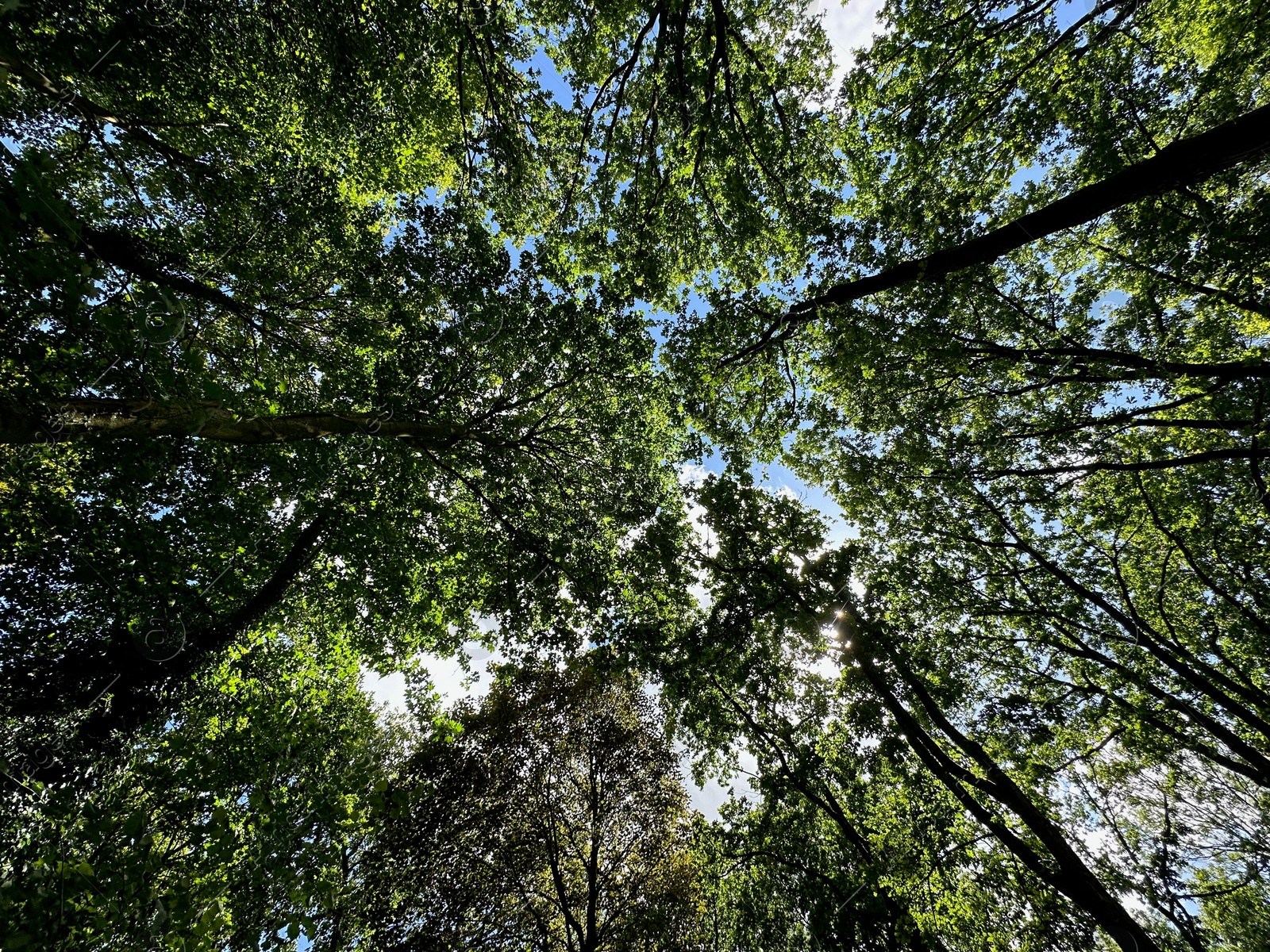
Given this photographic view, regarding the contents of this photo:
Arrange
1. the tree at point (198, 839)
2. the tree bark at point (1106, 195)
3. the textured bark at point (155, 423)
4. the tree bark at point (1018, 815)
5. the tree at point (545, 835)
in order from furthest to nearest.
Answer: the tree at point (545, 835) < the tree bark at point (1018, 815) < the tree bark at point (1106, 195) < the textured bark at point (155, 423) < the tree at point (198, 839)

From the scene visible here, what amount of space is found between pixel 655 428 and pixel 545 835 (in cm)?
1337

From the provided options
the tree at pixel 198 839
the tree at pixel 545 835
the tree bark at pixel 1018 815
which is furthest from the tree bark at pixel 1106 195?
the tree at pixel 545 835

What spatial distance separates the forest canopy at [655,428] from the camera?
6711 mm

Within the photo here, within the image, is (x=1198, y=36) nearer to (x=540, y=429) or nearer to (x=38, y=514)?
(x=540, y=429)

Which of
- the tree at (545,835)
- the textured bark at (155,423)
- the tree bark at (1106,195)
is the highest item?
the tree bark at (1106,195)

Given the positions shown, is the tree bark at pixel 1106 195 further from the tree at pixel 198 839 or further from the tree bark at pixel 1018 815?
the tree at pixel 198 839

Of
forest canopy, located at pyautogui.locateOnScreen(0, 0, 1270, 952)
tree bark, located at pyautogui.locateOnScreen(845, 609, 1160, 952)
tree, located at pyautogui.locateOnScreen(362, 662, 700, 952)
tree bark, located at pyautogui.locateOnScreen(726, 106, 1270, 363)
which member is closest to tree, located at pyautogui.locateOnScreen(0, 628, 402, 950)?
forest canopy, located at pyautogui.locateOnScreen(0, 0, 1270, 952)

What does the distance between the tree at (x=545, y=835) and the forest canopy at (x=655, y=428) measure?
0.30 meters

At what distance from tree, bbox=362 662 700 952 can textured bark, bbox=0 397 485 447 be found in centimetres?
816

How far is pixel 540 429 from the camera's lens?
11.0m

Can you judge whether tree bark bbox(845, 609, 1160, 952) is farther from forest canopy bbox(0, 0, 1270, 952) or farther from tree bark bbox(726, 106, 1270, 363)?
tree bark bbox(726, 106, 1270, 363)

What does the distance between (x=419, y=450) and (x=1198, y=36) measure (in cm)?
1621

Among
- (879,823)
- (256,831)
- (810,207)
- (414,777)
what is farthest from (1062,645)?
(414,777)

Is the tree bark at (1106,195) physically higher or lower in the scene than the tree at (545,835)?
higher
